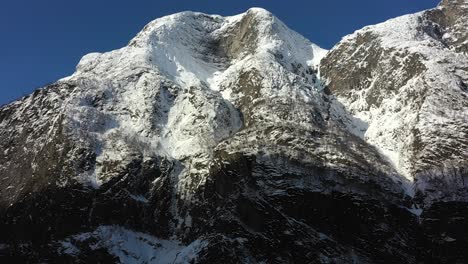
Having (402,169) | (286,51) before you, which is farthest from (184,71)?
(402,169)

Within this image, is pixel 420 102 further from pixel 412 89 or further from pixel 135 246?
pixel 135 246

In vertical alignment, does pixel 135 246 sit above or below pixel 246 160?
below

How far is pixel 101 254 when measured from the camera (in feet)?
217

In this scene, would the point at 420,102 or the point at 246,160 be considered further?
the point at 420,102

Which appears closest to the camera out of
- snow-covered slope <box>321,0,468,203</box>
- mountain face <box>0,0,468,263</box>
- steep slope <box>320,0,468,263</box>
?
mountain face <box>0,0,468,263</box>

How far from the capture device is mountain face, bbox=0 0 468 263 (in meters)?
65.8

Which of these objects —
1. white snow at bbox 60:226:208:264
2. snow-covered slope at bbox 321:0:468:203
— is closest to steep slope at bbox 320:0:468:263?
snow-covered slope at bbox 321:0:468:203

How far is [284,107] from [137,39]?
115ft

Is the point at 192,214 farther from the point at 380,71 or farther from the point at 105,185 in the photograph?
the point at 380,71

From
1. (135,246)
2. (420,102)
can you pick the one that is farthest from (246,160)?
(420,102)

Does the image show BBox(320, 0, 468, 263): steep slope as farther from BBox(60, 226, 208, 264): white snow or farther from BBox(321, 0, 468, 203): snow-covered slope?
BBox(60, 226, 208, 264): white snow

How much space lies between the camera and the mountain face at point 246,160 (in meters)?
65.8

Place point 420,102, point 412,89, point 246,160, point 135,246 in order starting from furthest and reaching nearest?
point 412,89 < point 420,102 < point 246,160 < point 135,246

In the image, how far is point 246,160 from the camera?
7244 centimetres
